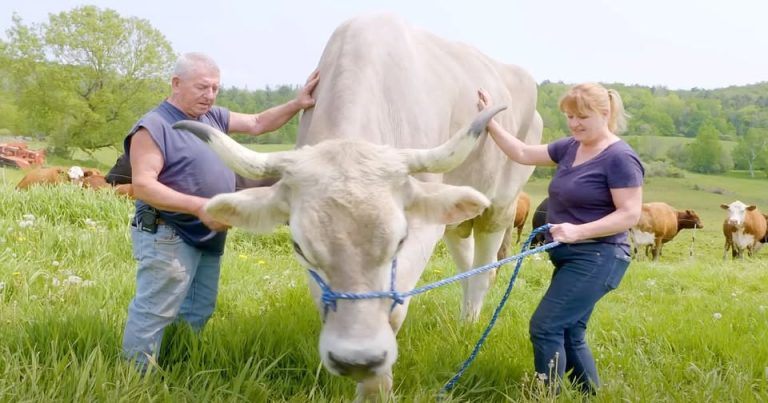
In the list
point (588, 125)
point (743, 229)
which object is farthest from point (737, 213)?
point (588, 125)

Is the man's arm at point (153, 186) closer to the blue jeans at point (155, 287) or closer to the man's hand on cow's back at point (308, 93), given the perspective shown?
the blue jeans at point (155, 287)

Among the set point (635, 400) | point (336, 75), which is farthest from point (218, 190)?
point (635, 400)

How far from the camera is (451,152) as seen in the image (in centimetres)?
295

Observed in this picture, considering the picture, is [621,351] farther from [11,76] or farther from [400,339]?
[11,76]

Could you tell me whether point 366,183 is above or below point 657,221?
above

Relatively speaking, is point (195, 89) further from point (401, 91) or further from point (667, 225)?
point (667, 225)

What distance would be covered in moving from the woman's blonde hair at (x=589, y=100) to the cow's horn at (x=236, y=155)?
165 centimetres

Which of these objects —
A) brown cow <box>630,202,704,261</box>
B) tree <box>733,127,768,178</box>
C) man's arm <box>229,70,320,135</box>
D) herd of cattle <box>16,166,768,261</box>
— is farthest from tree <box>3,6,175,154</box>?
tree <box>733,127,768,178</box>

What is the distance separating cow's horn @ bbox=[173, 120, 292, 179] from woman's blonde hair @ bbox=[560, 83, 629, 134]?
5.42 ft

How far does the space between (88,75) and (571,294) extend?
47.2 m

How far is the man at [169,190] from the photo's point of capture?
11.2ft

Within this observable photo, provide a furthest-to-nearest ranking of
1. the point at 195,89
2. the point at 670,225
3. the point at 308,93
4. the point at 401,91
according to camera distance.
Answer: the point at 670,225, the point at 308,93, the point at 401,91, the point at 195,89

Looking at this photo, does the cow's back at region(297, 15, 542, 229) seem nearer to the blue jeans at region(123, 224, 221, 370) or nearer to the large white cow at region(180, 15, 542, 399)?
the large white cow at region(180, 15, 542, 399)

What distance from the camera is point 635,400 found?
10.4 feet
